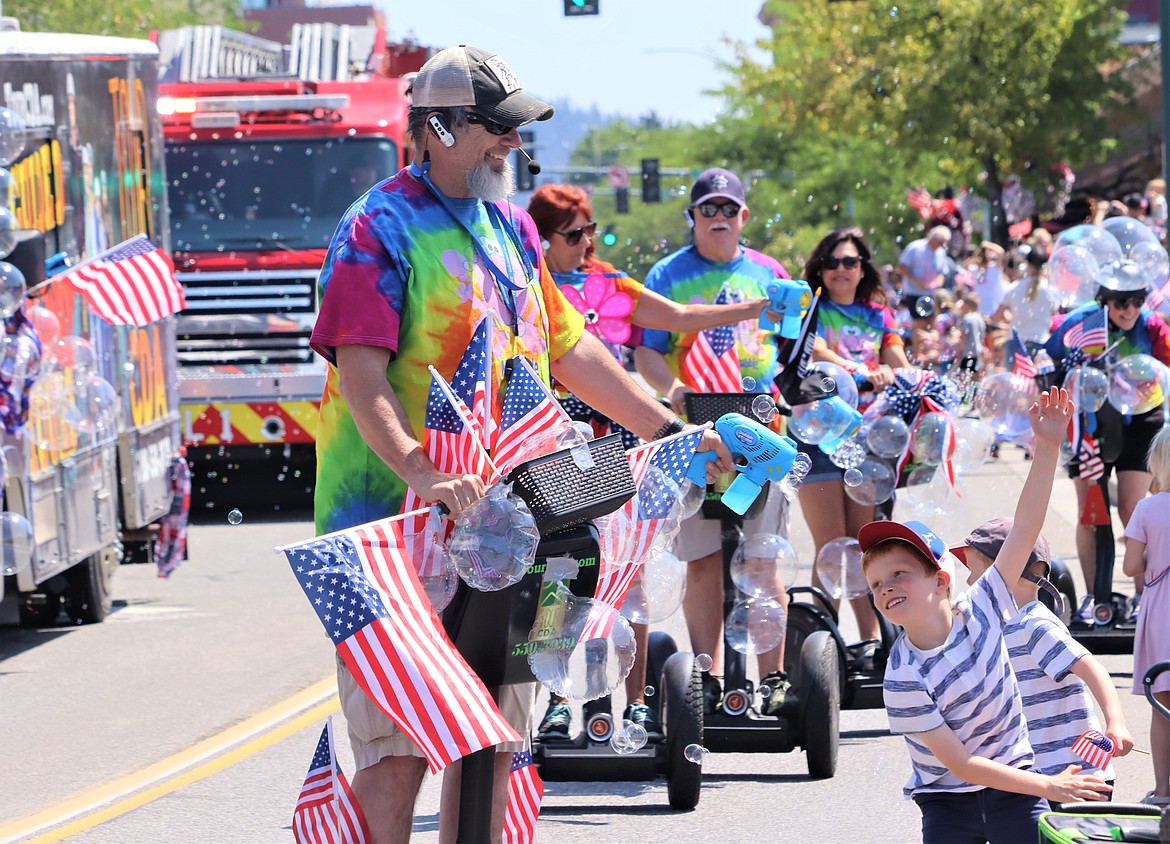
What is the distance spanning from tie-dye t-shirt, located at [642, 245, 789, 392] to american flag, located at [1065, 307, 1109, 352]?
7.37 ft

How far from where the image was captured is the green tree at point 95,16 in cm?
3344

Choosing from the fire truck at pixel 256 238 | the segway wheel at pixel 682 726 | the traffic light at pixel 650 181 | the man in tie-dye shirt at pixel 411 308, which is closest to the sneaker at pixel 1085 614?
the segway wheel at pixel 682 726

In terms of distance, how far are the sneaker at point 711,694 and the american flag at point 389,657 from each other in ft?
9.27

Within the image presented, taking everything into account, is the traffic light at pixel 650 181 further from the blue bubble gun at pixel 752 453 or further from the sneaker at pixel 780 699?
the blue bubble gun at pixel 752 453

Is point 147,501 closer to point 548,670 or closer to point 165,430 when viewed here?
point 165,430

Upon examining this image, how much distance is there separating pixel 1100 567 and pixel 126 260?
207 inches

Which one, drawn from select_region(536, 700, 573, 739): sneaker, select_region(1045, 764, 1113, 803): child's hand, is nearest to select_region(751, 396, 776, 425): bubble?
select_region(536, 700, 573, 739): sneaker

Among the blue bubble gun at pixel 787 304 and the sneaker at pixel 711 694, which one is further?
the blue bubble gun at pixel 787 304

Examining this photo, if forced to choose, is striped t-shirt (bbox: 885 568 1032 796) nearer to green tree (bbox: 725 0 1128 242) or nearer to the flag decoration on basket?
the flag decoration on basket

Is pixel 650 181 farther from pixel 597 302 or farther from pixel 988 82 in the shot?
pixel 597 302

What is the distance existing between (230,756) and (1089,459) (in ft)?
14.3

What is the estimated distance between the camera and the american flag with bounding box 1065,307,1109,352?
8.94 meters

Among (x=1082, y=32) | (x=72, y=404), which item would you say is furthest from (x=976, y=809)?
(x=1082, y=32)

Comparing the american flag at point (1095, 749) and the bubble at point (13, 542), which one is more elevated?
the american flag at point (1095, 749)
